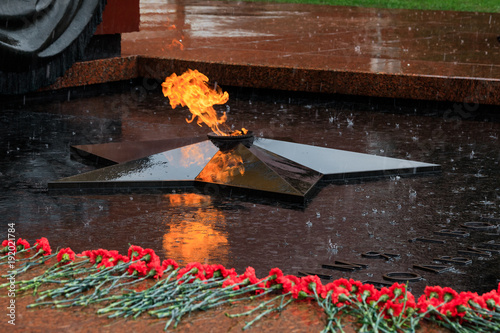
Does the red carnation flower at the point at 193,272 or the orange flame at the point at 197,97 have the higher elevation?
the orange flame at the point at 197,97

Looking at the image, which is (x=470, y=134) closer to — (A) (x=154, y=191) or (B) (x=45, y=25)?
(A) (x=154, y=191)

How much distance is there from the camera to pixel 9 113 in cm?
614

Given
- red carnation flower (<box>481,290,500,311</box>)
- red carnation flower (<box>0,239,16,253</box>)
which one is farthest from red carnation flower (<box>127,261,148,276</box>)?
red carnation flower (<box>481,290,500,311</box>)

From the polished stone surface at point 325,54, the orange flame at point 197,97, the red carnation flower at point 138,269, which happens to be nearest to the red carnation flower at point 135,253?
the red carnation flower at point 138,269

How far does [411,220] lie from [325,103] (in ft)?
10.6

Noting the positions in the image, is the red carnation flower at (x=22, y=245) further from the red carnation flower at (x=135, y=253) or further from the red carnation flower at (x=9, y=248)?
the red carnation flower at (x=135, y=253)

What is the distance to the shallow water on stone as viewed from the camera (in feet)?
10.1

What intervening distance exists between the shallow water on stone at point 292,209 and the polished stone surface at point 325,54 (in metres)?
0.60

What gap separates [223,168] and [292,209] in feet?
1.81

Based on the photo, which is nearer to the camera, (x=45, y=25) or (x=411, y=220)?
(x=411, y=220)

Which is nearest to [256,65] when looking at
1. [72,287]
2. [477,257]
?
[477,257]

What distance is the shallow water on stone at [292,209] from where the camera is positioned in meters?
3.08

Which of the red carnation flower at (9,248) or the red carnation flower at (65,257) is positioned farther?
the red carnation flower at (9,248)

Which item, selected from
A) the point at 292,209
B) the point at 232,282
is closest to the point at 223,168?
the point at 292,209
